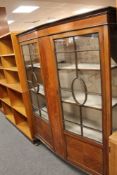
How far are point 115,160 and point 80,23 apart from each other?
124 cm

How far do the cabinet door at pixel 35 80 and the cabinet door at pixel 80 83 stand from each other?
1.46 feet

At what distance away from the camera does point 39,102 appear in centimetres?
258

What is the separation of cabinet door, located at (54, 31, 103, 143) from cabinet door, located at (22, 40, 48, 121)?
0.44m

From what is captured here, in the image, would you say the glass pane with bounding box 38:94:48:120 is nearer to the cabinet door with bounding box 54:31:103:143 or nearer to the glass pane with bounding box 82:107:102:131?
the cabinet door with bounding box 54:31:103:143

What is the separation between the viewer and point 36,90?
100.0 inches

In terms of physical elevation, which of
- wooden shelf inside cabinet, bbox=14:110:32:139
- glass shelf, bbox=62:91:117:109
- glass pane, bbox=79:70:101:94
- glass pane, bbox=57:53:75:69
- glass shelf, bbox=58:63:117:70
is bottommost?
wooden shelf inside cabinet, bbox=14:110:32:139

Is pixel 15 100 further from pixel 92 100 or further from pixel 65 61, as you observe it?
pixel 92 100

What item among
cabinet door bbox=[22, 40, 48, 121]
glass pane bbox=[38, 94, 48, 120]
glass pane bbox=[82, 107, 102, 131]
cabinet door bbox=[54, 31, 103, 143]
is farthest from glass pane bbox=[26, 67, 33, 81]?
glass pane bbox=[82, 107, 102, 131]

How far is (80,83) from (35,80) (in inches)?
34.4

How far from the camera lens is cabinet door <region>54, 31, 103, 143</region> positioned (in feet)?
5.57

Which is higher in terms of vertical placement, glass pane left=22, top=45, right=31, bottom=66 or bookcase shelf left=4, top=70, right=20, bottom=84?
glass pane left=22, top=45, right=31, bottom=66

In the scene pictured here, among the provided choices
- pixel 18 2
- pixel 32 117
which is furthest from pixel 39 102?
pixel 18 2

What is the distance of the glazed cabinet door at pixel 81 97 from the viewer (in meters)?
1.71

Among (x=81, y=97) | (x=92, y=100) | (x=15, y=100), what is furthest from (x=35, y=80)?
(x=15, y=100)
